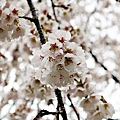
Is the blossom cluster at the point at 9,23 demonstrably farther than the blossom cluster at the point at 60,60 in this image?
Yes

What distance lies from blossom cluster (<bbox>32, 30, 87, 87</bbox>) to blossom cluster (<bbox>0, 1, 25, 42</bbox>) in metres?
0.38

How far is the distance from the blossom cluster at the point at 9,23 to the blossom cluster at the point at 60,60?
38 centimetres

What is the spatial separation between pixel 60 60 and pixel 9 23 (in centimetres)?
52

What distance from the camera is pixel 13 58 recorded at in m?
6.06

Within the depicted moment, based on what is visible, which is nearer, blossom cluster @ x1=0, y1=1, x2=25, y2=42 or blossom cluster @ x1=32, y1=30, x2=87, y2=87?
blossom cluster @ x1=32, y1=30, x2=87, y2=87

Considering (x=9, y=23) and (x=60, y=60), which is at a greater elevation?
(x=9, y=23)

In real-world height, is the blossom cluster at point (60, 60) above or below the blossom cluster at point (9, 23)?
below

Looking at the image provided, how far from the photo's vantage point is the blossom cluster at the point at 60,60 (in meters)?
1.51

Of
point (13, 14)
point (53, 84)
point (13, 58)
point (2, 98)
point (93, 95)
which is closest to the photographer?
point (53, 84)

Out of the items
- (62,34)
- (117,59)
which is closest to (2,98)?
(117,59)

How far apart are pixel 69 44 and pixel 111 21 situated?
18.4ft

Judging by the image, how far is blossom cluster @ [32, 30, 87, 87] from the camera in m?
1.51

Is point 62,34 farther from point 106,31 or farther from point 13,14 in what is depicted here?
point 106,31

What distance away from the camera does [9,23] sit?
188 centimetres
